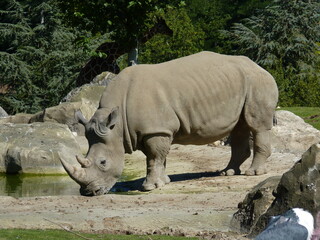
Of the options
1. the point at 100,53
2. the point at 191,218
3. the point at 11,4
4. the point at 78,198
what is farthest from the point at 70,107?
the point at 11,4

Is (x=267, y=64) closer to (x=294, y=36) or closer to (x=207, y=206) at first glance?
(x=294, y=36)

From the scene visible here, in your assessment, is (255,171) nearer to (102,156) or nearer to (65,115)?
(102,156)

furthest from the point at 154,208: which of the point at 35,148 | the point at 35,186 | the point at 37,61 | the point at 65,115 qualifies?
the point at 37,61

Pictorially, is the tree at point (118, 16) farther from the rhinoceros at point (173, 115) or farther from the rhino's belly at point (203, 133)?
the rhino's belly at point (203, 133)

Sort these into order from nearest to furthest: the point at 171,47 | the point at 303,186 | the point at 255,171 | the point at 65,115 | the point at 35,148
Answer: the point at 303,186
the point at 255,171
the point at 35,148
the point at 65,115
the point at 171,47

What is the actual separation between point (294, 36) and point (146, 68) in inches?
914

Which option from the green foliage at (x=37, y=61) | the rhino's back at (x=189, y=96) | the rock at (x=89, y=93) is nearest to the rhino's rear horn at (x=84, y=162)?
the rhino's back at (x=189, y=96)

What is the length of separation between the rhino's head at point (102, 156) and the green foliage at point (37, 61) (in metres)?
19.0

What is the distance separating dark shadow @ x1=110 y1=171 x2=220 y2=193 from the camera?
13.1 m

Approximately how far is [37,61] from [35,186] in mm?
19956

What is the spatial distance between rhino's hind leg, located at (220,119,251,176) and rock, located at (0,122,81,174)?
3.67 m

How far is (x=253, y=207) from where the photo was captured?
9.10 metres

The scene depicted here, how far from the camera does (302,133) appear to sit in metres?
17.0

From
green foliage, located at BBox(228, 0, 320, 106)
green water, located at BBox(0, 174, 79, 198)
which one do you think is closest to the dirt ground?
green water, located at BBox(0, 174, 79, 198)
